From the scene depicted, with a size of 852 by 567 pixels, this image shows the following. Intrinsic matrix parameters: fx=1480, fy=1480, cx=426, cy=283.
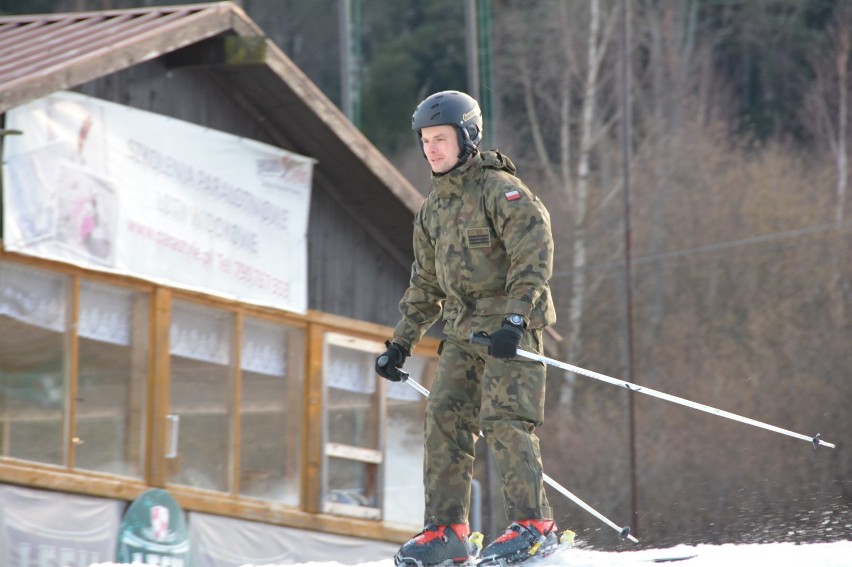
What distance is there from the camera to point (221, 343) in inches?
504

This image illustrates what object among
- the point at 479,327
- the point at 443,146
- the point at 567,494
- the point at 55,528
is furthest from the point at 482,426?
the point at 55,528

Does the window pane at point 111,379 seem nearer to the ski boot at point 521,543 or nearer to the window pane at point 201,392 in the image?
the window pane at point 201,392

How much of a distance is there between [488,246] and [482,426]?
820 mm

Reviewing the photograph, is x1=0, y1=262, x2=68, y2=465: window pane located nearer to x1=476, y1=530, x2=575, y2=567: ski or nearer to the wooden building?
the wooden building

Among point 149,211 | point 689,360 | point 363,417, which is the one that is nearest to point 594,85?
point 689,360

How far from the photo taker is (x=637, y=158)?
109ft

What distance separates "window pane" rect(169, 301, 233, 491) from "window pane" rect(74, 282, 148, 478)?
0.38 meters

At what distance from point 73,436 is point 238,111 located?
3.27m

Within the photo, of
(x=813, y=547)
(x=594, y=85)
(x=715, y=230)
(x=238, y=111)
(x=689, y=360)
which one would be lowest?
(x=813, y=547)

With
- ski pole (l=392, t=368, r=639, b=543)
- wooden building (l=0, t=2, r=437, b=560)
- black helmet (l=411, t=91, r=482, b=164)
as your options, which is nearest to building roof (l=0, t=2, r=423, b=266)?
wooden building (l=0, t=2, r=437, b=560)

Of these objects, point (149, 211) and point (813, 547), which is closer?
point (813, 547)

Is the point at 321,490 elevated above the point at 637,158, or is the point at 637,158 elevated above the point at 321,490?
the point at 637,158

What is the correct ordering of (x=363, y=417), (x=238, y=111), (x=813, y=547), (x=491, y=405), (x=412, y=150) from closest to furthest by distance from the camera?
(x=491, y=405) < (x=813, y=547) < (x=238, y=111) < (x=363, y=417) < (x=412, y=150)

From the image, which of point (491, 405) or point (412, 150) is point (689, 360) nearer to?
point (412, 150)
